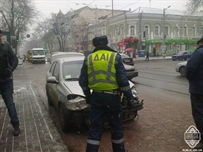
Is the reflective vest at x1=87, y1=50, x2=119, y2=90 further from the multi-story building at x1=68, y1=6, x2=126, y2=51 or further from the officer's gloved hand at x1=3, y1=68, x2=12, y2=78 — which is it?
the multi-story building at x1=68, y1=6, x2=126, y2=51

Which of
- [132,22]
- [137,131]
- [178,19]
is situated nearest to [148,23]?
[132,22]

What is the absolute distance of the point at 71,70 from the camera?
5859 millimetres

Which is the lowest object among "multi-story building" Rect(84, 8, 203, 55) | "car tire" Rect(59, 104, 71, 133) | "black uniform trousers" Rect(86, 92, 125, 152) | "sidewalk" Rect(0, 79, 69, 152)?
"sidewalk" Rect(0, 79, 69, 152)

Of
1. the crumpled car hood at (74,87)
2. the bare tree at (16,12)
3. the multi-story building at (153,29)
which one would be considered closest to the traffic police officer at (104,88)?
the crumpled car hood at (74,87)

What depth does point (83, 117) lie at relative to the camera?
450 centimetres

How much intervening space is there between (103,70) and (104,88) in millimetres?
250

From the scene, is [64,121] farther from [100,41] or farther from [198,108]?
[198,108]

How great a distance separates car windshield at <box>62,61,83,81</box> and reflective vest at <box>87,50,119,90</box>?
92.9 inches

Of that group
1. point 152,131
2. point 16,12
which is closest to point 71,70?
point 152,131

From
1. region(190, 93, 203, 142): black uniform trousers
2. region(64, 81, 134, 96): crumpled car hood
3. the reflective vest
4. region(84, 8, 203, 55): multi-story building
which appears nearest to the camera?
the reflective vest

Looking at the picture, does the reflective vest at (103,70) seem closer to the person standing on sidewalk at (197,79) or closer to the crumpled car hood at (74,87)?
the person standing on sidewalk at (197,79)

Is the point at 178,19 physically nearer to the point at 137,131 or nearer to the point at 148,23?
the point at 148,23

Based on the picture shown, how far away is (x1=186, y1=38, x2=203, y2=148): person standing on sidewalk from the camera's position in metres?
3.54

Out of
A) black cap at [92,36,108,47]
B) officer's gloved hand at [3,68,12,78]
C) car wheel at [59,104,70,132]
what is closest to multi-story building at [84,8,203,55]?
car wheel at [59,104,70,132]
